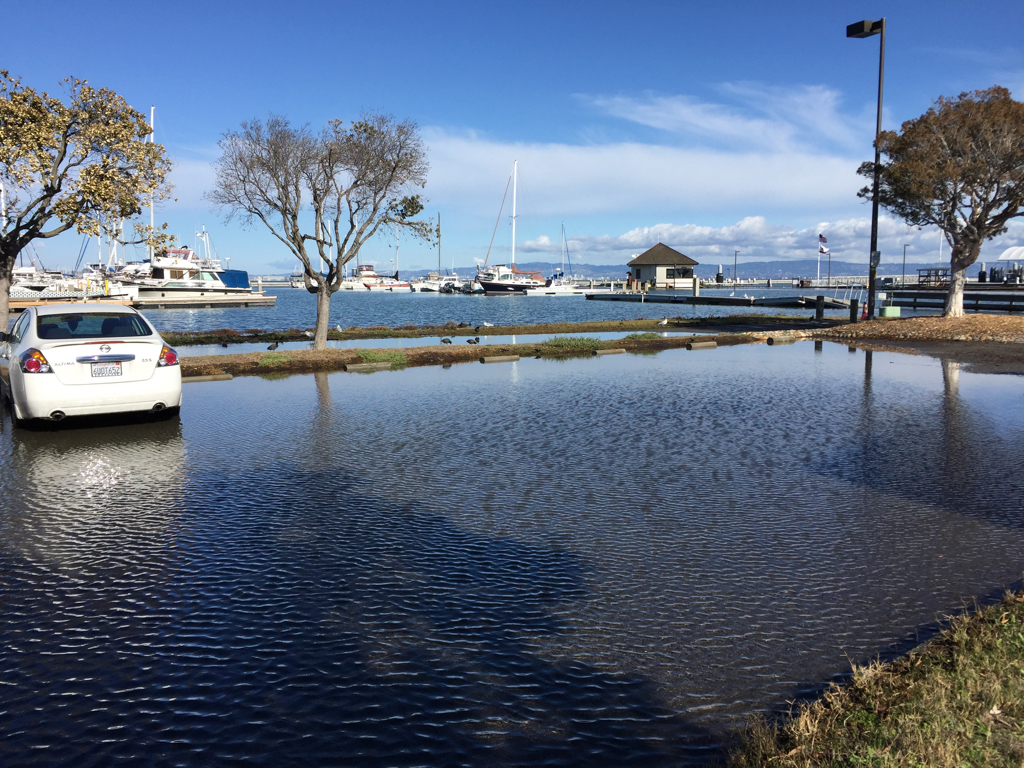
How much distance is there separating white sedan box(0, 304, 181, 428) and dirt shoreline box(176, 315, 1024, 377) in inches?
238

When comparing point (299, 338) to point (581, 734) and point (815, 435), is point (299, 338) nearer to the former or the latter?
point (815, 435)

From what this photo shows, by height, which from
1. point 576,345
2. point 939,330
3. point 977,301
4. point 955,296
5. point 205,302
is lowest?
point 576,345

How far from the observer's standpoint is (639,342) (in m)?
25.1

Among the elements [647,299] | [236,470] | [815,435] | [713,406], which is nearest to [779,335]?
[713,406]

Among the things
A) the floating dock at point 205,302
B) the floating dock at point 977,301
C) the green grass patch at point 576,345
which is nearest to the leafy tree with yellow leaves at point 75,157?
the green grass patch at point 576,345

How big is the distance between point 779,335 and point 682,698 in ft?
83.4

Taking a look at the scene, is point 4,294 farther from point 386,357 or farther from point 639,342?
point 639,342

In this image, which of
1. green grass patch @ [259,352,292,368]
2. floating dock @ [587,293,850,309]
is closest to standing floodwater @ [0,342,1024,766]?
green grass patch @ [259,352,292,368]

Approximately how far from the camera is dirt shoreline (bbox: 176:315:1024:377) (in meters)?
18.7

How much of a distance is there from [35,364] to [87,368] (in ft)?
2.05

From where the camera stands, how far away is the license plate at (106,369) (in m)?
10.1

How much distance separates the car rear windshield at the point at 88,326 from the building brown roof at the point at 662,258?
10107 cm

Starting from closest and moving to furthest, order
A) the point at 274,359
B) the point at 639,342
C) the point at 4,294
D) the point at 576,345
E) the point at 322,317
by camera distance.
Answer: the point at 274,359
the point at 4,294
the point at 322,317
the point at 576,345
the point at 639,342

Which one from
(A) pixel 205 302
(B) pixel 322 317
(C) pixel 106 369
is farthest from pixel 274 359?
(A) pixel 205 302
